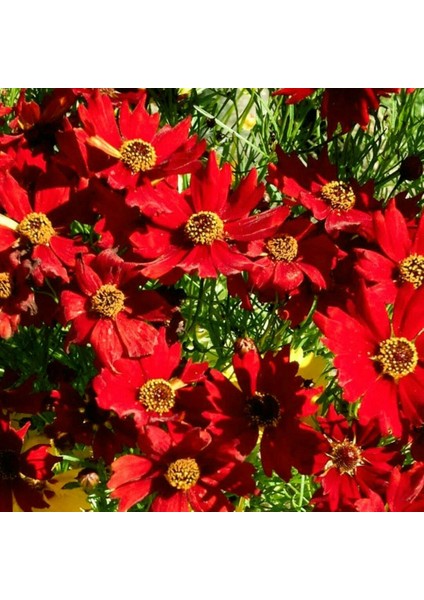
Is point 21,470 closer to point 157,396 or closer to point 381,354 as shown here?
point 157,396

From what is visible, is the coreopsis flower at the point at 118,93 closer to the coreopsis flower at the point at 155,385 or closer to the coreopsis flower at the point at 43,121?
the coreopsis flower at the point at 43,121

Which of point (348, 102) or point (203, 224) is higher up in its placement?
point (348, 102)

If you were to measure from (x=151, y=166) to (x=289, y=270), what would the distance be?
176 millimetres

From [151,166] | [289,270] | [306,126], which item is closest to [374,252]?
[289,270]

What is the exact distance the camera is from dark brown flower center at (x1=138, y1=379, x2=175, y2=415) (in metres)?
0.64

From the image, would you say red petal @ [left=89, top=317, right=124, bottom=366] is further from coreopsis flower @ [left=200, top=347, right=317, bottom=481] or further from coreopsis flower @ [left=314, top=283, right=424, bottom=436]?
coreopsis flower @ [left=314, top=283, right=424, bottom=436]

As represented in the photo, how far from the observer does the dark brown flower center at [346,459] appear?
67cm

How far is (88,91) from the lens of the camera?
0.76 meters

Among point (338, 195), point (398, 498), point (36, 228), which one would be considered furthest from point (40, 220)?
point (398, 498)

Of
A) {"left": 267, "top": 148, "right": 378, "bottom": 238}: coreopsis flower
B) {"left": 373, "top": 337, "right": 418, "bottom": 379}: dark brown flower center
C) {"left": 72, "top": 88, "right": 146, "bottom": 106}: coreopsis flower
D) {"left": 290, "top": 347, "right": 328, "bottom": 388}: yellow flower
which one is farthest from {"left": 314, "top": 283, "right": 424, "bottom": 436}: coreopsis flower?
{"left": 72, "top": 88, "right": 146, "bottom": 106}: coreopsis flower

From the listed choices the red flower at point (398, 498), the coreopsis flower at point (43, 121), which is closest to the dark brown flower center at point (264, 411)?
the red flower at point (398, 498)

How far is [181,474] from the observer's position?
0.61 metres

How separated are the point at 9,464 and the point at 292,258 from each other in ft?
1.19

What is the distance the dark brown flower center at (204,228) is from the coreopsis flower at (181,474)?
180 millimetres
